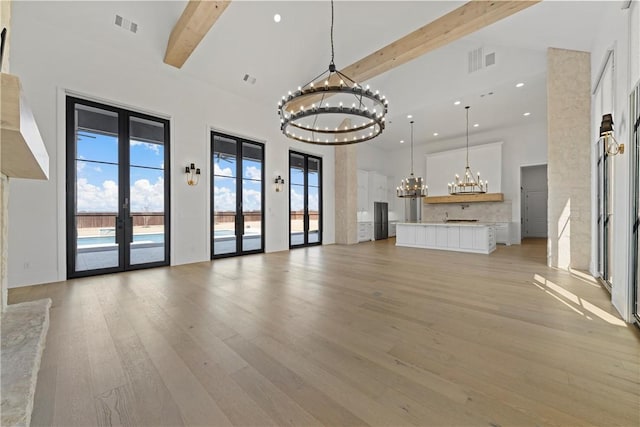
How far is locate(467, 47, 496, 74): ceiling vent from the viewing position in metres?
6.57

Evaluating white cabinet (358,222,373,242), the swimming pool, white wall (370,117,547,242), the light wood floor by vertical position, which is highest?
white wall (370,117,547,242)

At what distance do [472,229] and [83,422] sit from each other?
829 centimetres

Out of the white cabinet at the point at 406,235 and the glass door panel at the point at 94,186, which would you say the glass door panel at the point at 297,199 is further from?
the glass door panel at the point at 94,186

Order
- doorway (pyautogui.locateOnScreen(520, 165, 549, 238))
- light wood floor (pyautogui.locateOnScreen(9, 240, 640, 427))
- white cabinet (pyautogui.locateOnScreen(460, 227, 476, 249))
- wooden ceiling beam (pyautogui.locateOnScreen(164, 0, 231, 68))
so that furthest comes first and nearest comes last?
1. doorway (pyautogui.locateOnScreen(520, 165, 549, 238))
2. white cabinet (pyautogui.locateOnScreen(460, 227, 476, 249))
3. wooden ceiling beam (pyautogui.locateOnScreen(164, 0, 231, 68))
4. light wood floor (pyautogui.locateOnScreen(9, 240, 640, 427))

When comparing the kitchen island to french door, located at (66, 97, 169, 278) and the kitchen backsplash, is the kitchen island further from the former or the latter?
french door, located at (66, 97, 169, 278)

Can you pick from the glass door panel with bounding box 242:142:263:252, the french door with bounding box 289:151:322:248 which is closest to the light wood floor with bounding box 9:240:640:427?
the glass door panel with bounding box 242:142:263:252

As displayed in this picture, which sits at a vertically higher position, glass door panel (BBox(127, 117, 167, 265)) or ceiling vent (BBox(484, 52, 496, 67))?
ceiling vent (BBox(484, 52, 496, 67))

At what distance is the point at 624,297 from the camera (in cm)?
267

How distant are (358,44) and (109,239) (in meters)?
7.00

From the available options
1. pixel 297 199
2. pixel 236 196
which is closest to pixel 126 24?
pixel 236 196

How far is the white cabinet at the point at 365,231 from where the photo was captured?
10297 millimetres

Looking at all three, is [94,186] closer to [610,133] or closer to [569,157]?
[610,133]

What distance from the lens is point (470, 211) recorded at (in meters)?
10.6

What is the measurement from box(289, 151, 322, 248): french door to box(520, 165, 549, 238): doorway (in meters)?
9.67
